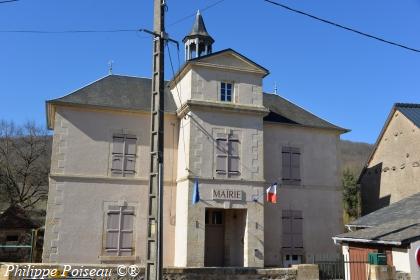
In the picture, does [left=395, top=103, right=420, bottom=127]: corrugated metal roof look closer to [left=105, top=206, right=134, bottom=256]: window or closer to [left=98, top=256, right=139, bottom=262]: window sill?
[left=105, top=206, right=134, bottom=256]: window

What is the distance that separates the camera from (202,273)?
1285cm

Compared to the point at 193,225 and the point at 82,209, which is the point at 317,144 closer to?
the point at 193,225

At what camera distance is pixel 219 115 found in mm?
17312

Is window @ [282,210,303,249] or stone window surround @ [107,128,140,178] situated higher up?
stone window surround @ [107,128,140,178]

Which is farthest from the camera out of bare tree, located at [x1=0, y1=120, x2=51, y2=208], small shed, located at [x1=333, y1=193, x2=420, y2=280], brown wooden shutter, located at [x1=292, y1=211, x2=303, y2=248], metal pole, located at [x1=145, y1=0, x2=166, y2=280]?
bare tree, located at [x1=0, y1=120, x2=51, y2=208]

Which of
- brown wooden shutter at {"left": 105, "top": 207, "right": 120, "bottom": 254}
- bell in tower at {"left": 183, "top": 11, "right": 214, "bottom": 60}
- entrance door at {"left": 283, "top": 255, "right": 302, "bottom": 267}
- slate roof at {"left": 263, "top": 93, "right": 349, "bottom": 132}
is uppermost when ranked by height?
bell in tower at {"left": 183, "top": 11, "right": 214, "bottom": 60}

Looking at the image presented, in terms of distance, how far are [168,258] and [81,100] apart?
23.8 ft

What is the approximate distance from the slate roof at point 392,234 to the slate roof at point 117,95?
30.5 feet

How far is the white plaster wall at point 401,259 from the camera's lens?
10688 millimetres

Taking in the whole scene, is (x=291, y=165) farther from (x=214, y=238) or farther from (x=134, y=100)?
(x=134, y=100)

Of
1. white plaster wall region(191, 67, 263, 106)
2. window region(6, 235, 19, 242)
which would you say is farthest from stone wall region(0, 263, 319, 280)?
window region(6, 235, 19, 242)

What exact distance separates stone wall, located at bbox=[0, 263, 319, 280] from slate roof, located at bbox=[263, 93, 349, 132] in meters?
7.79

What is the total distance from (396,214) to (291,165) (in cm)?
581

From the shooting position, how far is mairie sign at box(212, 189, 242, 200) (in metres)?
16.6
